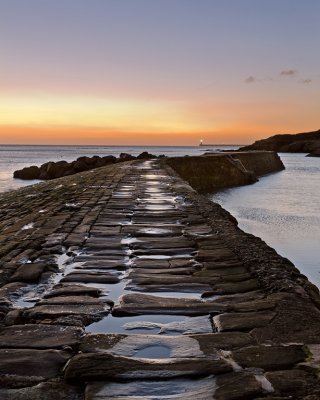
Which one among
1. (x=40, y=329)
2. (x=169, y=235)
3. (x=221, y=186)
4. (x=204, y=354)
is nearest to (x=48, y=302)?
(x=40, y=329)

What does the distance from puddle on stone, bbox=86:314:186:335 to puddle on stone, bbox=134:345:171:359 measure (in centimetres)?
22

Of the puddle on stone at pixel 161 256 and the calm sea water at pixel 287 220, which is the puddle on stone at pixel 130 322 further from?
the calm sea water at pixel 287 220

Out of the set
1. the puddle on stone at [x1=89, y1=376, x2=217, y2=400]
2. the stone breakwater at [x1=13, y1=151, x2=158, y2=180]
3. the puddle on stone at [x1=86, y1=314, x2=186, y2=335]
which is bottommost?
the stone breakwater at [x1=13, y1=151, x2=158, y2=180]

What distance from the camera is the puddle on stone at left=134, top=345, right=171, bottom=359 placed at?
2.36 metres

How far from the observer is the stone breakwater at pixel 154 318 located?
6.80 ft

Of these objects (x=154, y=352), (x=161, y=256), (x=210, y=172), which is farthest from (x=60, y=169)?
(x=154, y=352)

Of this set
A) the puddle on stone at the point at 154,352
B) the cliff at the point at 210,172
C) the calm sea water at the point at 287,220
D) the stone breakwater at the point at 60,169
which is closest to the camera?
the puddle on stone at the point at 154,352

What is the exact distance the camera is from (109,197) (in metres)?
8.75

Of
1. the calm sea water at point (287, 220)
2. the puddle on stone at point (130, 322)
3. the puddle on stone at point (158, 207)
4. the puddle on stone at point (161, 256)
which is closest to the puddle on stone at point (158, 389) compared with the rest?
the puddle on stone at point (130, 322)

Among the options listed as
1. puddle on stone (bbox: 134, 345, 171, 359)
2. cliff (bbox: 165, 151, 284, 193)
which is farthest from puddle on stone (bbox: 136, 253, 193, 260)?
cliff (bbox: 165, 151, 284, 193)

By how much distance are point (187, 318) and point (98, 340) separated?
62cm

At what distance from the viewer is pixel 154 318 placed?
9.54ft

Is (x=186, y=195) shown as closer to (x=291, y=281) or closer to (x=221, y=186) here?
(x=291, y=281)

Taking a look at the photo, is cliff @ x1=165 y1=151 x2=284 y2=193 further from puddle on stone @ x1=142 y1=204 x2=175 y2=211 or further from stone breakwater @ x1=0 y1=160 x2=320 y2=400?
stone breakwater @ x1=0 y1=160 x2=320 y2=400
